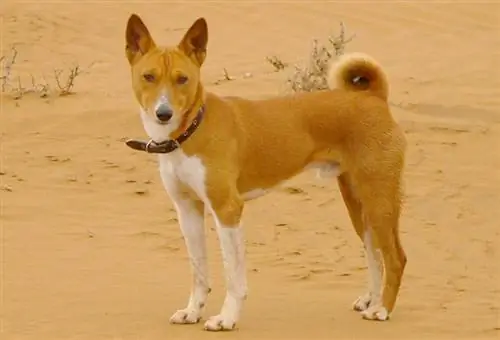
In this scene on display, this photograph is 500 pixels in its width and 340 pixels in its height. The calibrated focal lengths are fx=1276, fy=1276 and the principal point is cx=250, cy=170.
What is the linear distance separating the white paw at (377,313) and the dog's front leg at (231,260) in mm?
788

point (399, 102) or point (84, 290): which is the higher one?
point (84, 290)

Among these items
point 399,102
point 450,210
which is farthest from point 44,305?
point 399,102

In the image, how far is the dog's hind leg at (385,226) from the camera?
698 centimetres

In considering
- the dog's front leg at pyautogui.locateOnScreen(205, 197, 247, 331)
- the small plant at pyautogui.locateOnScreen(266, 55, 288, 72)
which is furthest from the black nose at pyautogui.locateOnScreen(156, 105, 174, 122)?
the small plant at pyautogui.locateOnScreen(266, 55, 288, 72)

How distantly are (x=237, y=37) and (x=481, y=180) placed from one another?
30.2 feet

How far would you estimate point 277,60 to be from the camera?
15.5 metres

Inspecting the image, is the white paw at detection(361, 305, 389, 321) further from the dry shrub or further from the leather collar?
the dry shrub

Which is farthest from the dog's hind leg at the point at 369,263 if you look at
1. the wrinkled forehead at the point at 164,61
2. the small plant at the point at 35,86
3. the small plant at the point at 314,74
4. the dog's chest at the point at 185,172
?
the small plant at the point at 35,86

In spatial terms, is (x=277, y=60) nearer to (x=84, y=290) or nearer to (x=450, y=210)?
(x=450, y=210)

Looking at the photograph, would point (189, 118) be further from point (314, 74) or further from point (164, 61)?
point (314, 74)

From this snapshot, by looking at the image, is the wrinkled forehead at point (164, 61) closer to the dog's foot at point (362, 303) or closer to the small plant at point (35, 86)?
the dog's foot at point (362, 303)

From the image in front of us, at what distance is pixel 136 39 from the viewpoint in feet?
21.6

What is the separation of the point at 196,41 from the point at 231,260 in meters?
1.15

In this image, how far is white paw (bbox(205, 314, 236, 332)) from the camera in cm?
656
